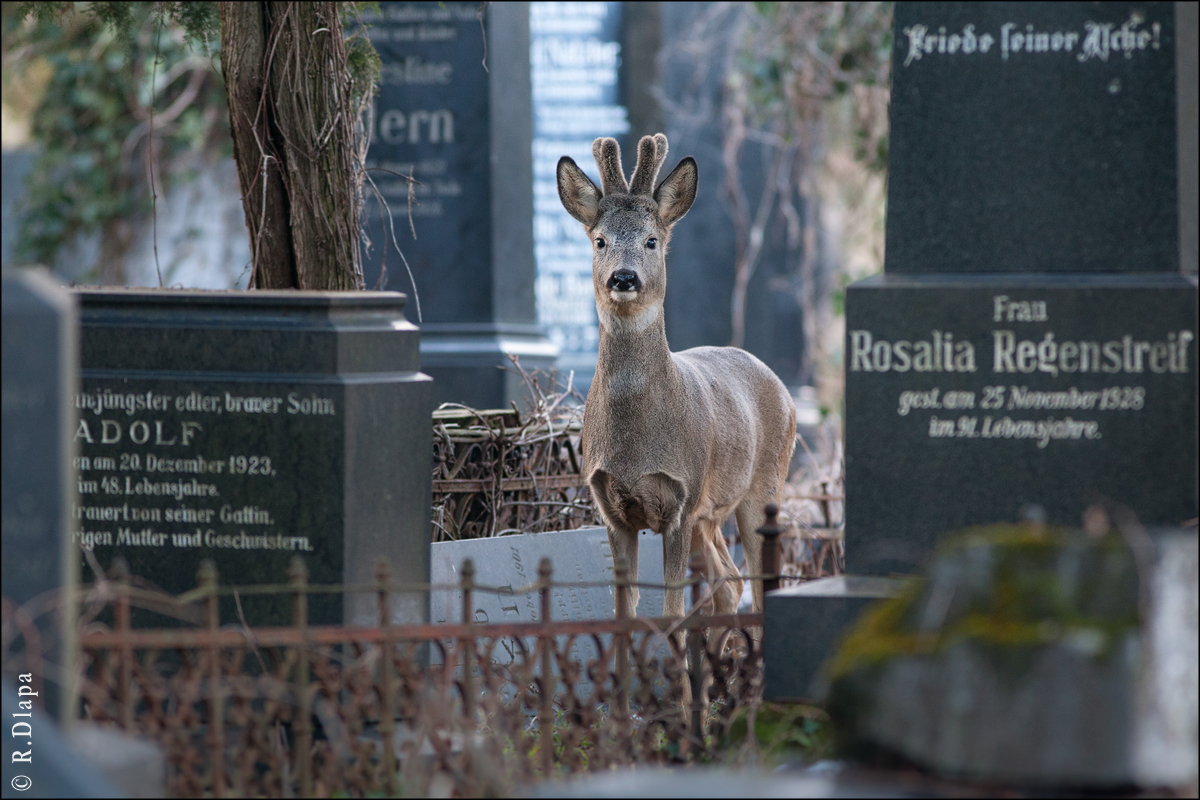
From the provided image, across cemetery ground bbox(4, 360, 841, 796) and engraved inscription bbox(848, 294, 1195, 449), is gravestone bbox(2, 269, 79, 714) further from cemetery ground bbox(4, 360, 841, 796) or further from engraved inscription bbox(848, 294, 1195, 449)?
engraved inscription bbox(848, 294, 1195, 449)

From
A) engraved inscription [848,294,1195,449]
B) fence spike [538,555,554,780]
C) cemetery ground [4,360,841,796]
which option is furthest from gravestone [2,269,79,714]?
engraved inscription [848,294,1195,449]

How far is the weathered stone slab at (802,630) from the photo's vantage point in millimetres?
4949

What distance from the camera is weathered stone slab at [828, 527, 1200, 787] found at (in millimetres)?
3258

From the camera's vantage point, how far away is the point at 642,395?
6105 mm

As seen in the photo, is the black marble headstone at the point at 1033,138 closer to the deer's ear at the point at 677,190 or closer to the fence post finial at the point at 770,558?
the fence post finial at the point at 770,558

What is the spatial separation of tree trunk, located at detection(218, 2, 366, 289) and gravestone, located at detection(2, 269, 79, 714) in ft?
9.63

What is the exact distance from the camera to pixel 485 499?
25.8 ft

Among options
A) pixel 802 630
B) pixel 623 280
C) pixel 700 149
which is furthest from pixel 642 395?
pixel 700 149

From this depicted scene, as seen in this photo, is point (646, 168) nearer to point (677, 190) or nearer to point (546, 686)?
point (677, 190)

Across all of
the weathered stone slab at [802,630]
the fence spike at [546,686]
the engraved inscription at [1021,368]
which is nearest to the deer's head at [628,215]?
the engraved inscription at [1021,368]

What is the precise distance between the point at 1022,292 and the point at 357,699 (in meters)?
2.61

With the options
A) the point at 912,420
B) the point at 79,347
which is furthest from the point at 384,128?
the point at 912,420

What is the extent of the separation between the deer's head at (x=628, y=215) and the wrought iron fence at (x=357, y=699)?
1.53 m

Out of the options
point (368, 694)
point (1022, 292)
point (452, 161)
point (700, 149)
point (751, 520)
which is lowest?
point (368, 694)
